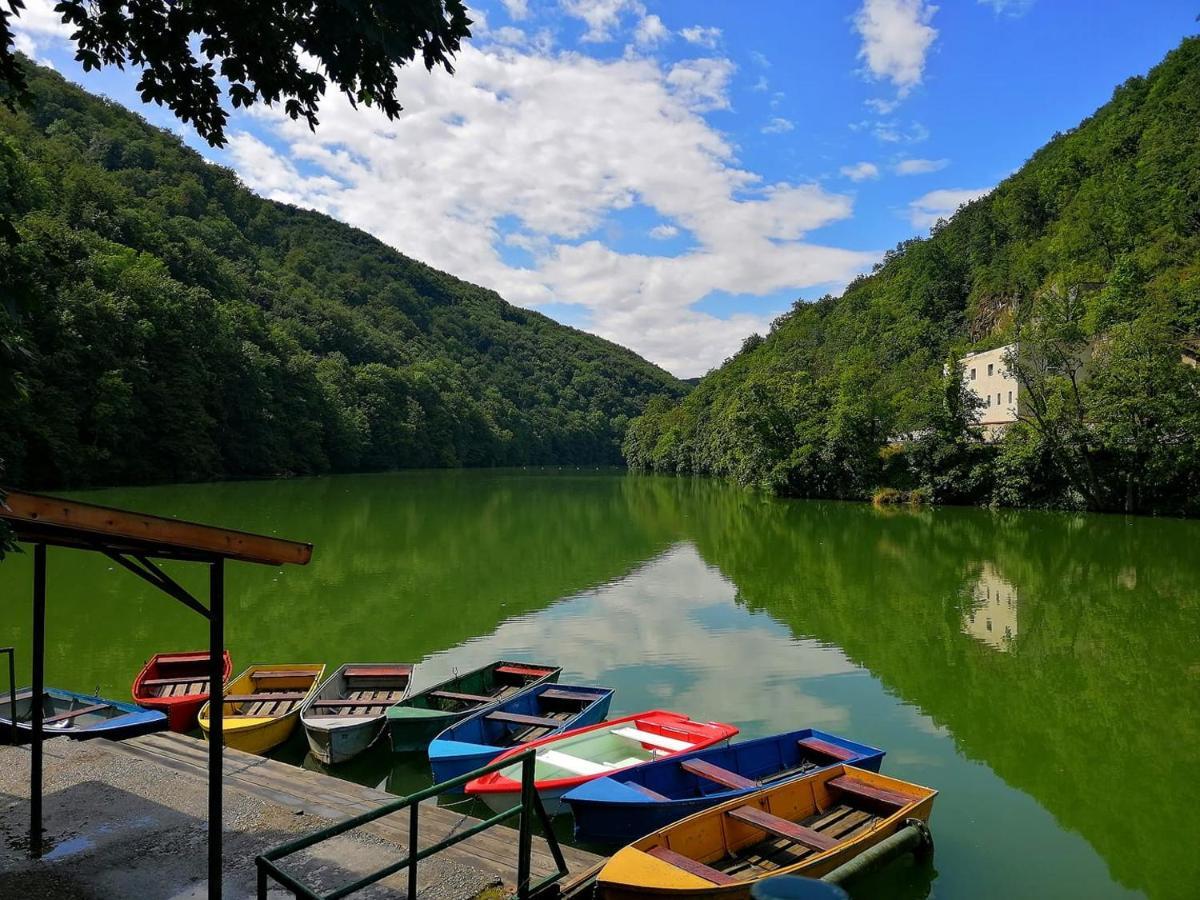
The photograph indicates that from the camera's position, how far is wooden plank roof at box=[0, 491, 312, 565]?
4.20m

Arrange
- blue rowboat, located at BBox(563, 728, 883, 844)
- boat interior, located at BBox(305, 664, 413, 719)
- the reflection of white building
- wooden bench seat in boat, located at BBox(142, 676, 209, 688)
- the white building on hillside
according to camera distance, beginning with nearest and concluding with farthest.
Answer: blue rowboat, located at BBox(563, 728, 883, 844) < boat interior, located at BBox(305, 664, 413, 719) < wooden bench seat in boat, located at BBox(142, 676, 209, 688) < the reflection of white building < the white building on hillside

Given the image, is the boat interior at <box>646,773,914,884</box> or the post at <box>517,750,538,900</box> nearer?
the post at <box>517,750,538,900</box>

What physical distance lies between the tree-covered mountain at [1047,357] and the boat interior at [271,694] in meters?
39.4

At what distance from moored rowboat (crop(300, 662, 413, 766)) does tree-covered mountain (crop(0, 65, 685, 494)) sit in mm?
5634

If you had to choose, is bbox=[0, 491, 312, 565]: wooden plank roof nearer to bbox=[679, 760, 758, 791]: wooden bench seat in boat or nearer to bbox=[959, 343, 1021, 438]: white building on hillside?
bbox=[679, 760, 758, 791]: wooden bench seat in boat

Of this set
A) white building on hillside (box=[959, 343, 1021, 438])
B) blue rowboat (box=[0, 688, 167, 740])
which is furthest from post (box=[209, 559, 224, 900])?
white building on hillside (box=[959, 343, 1021, 438])

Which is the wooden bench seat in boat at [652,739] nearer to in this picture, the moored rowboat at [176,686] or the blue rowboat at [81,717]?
the moored rowboat at [176,686]

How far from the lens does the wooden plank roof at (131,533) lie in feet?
13.8

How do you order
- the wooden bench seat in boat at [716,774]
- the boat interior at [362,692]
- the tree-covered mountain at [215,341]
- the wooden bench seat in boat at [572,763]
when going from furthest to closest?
the tree-covered mountain at [215,341], the boat interior at [362,692], the wooden bench seat in boat at [572,763], the wooden bench seat in boat at [716,774]

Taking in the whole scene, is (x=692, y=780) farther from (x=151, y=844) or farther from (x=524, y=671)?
(x=151, y=844)

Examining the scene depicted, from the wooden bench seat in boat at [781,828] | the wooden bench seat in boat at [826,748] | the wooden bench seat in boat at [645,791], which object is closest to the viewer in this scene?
the wooden bench seat in boat at [781,828]

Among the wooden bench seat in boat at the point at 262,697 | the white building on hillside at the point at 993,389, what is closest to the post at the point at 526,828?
the wooden bench seat in boat at the point at 262,697

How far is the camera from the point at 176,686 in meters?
11.7

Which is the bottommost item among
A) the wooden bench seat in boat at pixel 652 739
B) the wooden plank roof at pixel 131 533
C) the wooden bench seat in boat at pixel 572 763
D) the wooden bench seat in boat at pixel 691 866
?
the wooden bench seat in boat at pixel 652 739
